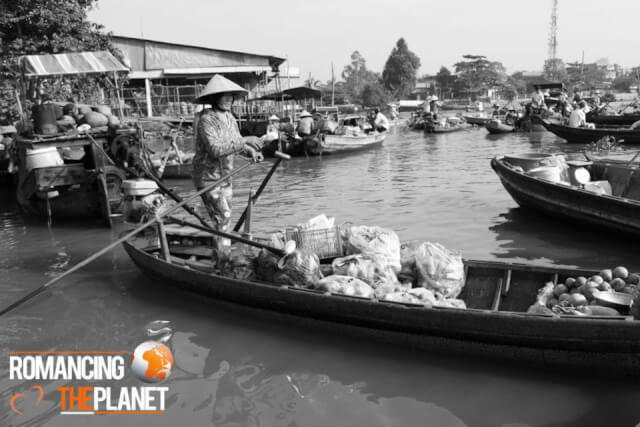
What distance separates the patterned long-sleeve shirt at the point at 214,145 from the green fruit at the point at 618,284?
3327 millimetres

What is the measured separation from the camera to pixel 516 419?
3.23 metres

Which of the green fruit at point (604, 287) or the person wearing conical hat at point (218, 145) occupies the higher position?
the person wearing conical hat at point (218, 145)

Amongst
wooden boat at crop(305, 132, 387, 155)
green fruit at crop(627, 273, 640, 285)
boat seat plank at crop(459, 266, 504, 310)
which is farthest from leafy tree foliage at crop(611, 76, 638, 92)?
boat seat plank at crop(459, 266, 504, 310)

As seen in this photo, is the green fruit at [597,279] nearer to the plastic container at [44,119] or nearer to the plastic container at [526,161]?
the plastic container at [526,161]

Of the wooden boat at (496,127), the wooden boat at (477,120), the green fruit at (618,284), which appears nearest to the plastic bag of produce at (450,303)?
the green fruit at (618,284)

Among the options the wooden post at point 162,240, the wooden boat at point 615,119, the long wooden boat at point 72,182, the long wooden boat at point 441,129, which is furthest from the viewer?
the long wooden boat at point 441,129

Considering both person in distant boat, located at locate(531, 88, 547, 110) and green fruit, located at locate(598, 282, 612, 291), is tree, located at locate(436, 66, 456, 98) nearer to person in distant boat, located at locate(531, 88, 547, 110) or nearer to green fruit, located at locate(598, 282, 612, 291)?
person in distant boat, located at locate(531, 88, 547, 110)

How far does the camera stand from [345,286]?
13.8 feet

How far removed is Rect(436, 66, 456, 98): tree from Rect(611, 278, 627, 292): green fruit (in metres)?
71.7

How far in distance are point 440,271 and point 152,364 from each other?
2.32 meters

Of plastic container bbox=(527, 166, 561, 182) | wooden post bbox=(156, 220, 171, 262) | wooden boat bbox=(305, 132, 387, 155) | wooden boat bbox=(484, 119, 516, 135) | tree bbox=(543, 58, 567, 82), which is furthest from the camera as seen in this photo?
tree bbox=(543, 58, 567, 82)

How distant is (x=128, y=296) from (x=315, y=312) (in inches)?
94.0

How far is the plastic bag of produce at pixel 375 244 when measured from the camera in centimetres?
459

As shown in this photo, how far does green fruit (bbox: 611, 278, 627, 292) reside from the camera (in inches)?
156
